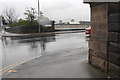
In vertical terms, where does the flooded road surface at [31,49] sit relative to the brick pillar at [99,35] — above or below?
below

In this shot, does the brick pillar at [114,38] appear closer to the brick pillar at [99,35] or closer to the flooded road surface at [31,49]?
the brick pillar at [99,35]

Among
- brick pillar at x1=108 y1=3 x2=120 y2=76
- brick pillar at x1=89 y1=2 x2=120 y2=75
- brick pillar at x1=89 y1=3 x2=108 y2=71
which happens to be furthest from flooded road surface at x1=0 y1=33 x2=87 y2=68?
brick pillar at x1=108 y1=3 x2=120 y2=76

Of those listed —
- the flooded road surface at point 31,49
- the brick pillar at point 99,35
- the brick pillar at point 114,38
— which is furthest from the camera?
the flooded road surface at point 31,49

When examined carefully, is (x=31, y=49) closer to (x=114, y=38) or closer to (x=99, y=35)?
(x=99, y=35)

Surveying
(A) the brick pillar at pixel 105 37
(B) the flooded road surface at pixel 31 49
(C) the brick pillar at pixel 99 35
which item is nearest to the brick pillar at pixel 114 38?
(A) the brick pillar at pixel 105 37

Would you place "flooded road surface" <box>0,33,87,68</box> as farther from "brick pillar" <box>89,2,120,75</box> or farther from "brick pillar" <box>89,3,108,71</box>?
"brick pillar" <box>89,2,120,75</box>

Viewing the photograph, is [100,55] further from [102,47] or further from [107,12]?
[107,12]

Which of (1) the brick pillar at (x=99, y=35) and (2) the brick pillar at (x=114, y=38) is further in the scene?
(1) the brick pillar at (x=99, y=35)

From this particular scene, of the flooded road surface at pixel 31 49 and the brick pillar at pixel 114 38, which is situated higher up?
the brick pillar at pixel 114 38

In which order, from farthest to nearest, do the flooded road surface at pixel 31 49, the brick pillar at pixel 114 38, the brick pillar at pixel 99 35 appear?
the flooded road surface at pixel 31 49
the brick pillar at pixel 99 35
the brick pillar at pixel 114 38

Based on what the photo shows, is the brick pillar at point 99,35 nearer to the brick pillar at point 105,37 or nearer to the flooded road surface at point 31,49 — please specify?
the brick pillar at point 105,37

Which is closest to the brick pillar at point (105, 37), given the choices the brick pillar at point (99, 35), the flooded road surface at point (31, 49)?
the brick pillar at point (99, 35)

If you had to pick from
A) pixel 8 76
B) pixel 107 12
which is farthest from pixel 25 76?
pixel 107 12

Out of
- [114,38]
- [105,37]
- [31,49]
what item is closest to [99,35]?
[105,37]
